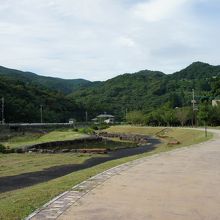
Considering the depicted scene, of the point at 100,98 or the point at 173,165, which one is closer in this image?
the point at 173,165

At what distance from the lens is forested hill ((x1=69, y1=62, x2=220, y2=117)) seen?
454 ft

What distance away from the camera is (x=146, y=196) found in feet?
29.3

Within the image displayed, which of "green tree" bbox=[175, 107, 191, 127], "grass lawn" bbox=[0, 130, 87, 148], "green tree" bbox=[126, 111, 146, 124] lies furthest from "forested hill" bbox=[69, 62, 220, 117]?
"grass lawn" bbox=[0, 130, 87, 148]

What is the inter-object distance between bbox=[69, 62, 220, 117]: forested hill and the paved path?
11349 cm

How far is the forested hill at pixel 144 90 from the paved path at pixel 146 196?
113491 mm

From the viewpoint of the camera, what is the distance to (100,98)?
162875 millimetres

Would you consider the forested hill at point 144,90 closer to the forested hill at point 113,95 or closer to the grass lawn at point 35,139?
the forested hill at point 113,95

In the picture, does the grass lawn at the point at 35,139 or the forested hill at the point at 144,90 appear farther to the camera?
the forested hill at the point at 144,90

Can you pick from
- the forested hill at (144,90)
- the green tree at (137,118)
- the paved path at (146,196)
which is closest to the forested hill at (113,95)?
the forested hill at (144,90)

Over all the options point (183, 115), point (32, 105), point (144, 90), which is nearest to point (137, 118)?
point (183, 115)

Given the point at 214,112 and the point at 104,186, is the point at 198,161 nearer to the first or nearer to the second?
the point at 104,186

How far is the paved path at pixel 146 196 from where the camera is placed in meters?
7.38

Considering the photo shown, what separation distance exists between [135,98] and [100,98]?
16785 millimetres

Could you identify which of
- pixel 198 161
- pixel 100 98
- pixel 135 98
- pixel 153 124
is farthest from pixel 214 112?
pixel 100 98
